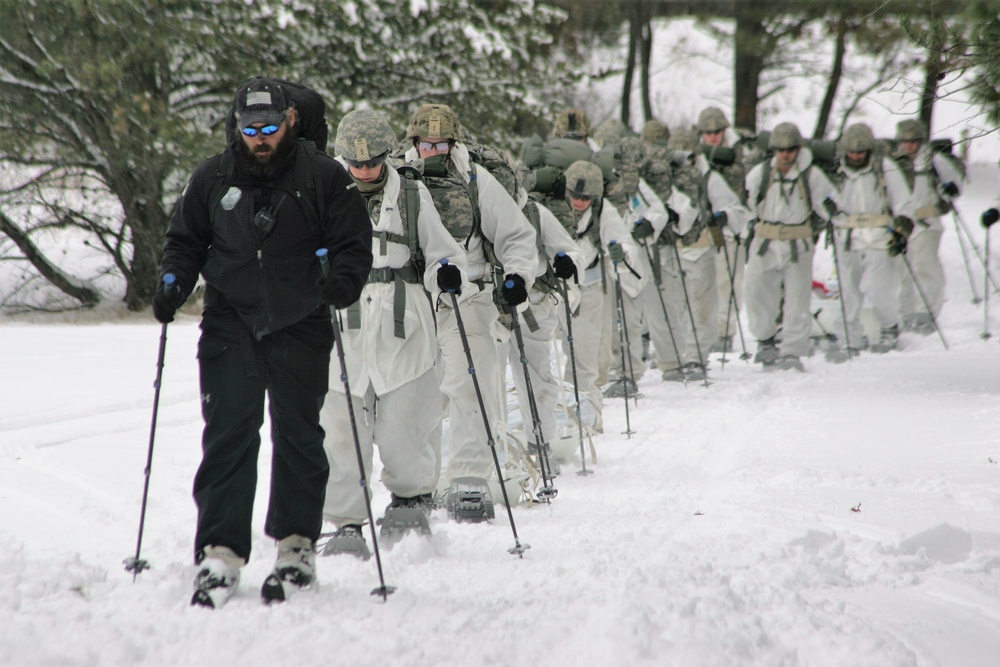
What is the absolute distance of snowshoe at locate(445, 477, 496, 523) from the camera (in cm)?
605

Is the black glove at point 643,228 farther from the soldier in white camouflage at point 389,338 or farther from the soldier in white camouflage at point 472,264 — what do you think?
the soldier in white camouflage at point 389,338

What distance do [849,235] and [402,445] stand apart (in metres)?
10.1

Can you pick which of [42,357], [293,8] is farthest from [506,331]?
[293,8]

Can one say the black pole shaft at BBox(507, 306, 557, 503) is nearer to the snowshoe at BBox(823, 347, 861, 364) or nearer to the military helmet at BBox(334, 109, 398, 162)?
the military helmet at BBox(334, 109, 398, 162)

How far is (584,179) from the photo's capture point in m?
9.26

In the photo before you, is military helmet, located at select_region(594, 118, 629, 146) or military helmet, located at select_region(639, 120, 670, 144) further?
military helmet, located at select_region(639, 120, 670, 144)

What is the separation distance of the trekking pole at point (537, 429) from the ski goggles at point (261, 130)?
2.55 metres

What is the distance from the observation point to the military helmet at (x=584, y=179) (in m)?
9.26

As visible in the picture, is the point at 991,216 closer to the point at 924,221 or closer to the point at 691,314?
the point at 924,221

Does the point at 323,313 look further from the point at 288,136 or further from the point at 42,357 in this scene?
the point at 42,357

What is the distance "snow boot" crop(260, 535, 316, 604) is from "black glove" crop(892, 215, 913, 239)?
1093 cm

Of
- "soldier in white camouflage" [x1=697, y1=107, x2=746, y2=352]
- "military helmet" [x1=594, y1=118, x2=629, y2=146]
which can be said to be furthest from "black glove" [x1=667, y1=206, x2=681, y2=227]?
"soldier in white camouflage" [x1=697, y1=107, x2=746, y2=352]

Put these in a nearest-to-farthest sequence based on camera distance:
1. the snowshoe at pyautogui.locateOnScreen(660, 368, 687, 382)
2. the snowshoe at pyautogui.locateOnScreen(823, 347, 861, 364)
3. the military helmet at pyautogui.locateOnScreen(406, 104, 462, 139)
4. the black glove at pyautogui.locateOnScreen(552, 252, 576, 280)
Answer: the military helmet at pyautogui.locateOnScreen(406, 104, 462, 139)
the black glove at pyautogui.locateOnScreen(552, 252, 576, 280)
the snowshoe at pyautogui.locateOnScreen(660, 368, 687, 382)
the snowshoe at pyautogui.locateOnScreen(823, 347, 861, 364)

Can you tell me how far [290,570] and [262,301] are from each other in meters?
1.08
